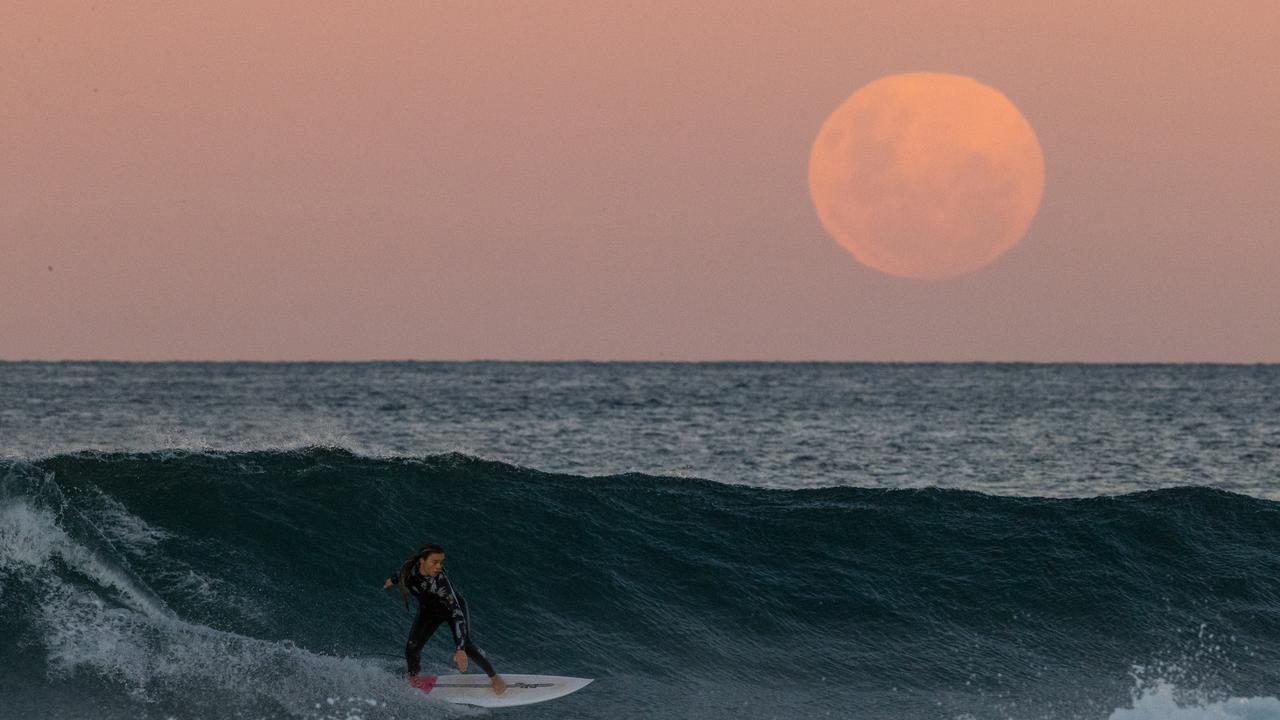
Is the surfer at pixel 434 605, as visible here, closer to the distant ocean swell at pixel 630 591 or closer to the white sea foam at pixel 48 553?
the distant ocean swell at pixel 630 591

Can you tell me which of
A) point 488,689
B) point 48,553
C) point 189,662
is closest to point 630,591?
point 488,689

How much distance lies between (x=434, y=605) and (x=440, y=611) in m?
0.09

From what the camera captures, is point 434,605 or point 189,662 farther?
point 189,662

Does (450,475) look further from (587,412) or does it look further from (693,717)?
(587,412)

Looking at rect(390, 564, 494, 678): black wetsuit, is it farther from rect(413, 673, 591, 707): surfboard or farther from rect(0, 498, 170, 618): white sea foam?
rect(0, 498, 170, 618): white sea foam

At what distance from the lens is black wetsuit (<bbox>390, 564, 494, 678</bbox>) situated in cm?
1377

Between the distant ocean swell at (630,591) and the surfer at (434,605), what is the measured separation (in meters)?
0.64

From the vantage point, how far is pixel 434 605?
14.0 meters

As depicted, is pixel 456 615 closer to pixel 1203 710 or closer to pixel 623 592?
pixel 623 592

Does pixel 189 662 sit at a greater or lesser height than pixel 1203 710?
lesser

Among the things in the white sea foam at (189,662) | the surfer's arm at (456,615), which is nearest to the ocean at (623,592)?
the white sea foam at (189,662)

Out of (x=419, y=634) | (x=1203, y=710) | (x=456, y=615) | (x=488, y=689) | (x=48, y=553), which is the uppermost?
(x=456, y=615)

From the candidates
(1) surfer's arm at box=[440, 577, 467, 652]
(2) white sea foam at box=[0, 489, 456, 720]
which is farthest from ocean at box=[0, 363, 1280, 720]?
(1) surfer's arm at box=[440, 577, 467, 652]

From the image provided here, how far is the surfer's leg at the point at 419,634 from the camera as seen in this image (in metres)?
14.0
